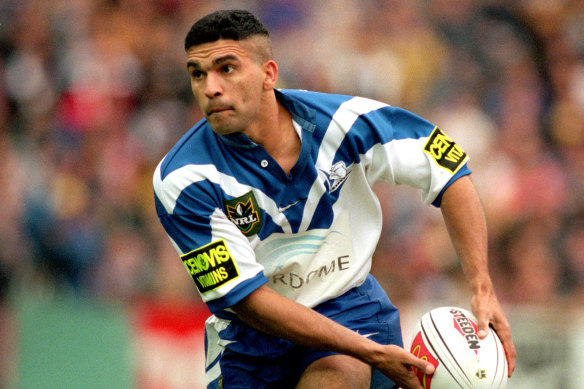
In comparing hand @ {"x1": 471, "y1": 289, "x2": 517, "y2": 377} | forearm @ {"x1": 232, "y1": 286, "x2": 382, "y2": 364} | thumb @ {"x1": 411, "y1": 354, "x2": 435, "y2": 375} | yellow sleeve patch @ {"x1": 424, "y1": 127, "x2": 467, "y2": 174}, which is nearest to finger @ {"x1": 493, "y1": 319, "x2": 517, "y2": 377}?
hand @ {"x1": 471, "y1": 289, "x2": 517, "y2": 377}

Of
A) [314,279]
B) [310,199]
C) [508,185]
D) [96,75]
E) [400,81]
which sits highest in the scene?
[96,75]

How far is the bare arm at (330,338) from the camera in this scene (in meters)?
4.01

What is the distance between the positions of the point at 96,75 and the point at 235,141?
22.1 feet

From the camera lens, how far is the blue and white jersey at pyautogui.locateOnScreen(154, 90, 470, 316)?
4.23m

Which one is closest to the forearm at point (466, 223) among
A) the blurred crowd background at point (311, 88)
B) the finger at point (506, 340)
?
the finger at point (506, 340)

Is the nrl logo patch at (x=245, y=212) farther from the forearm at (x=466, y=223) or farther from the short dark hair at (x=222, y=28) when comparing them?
the forearm at (x=466, y=223)

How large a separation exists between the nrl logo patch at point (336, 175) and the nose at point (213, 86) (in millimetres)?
647

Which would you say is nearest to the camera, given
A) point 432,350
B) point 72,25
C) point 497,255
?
point 432,350

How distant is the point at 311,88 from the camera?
31.7ft

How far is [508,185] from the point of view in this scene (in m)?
8.69

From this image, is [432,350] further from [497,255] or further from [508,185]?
[508,185]

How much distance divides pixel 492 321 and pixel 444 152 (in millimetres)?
851

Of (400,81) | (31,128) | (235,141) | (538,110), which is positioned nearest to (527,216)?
(538,110)

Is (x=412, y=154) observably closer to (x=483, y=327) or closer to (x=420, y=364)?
(x=483, y=327)
